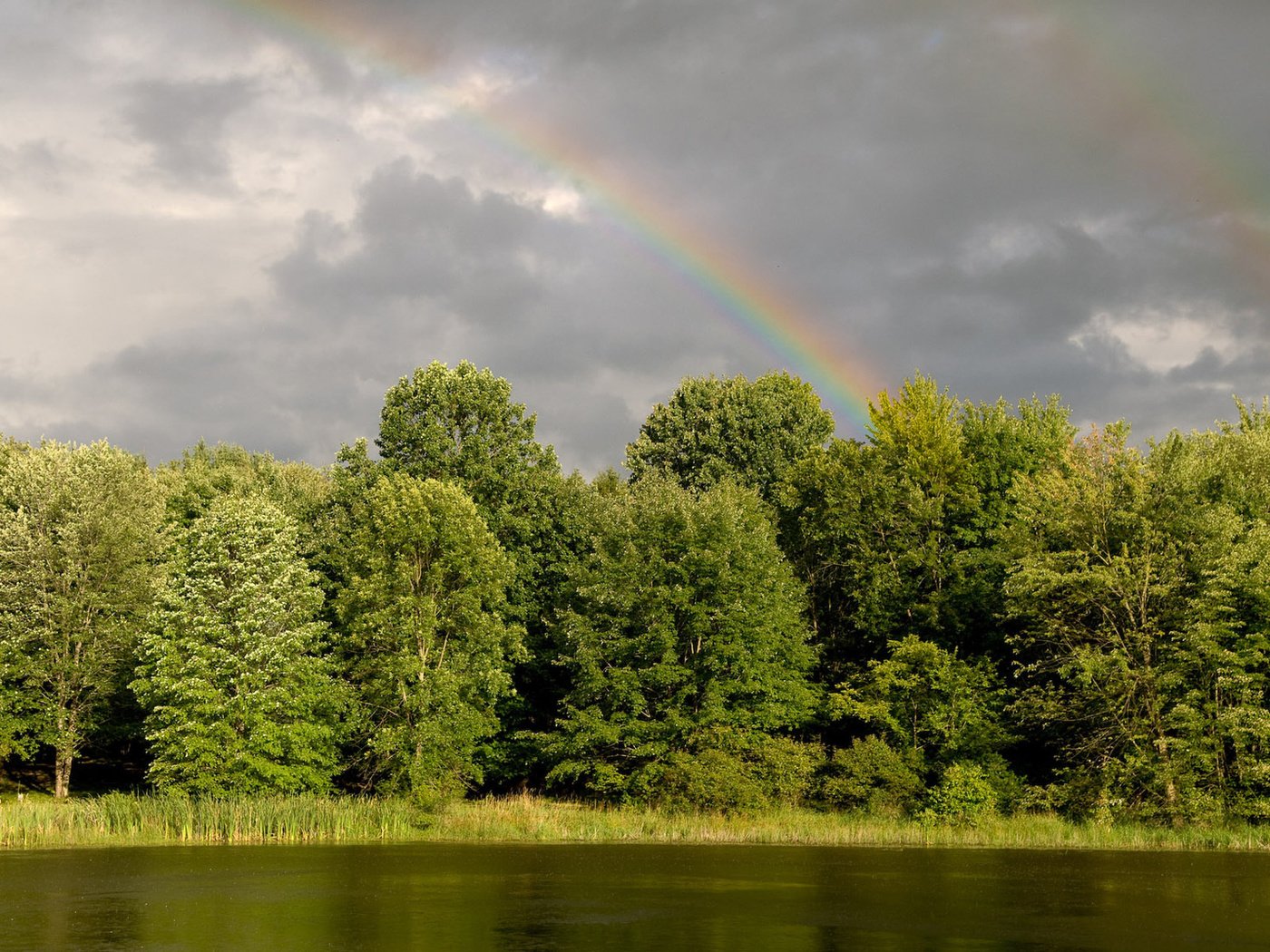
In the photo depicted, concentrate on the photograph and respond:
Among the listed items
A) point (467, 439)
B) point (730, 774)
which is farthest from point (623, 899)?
point (467, 439)

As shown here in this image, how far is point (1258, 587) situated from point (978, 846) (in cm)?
1561

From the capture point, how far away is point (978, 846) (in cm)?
5116

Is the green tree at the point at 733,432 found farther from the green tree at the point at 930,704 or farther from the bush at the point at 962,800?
the bush at the point at 962,800

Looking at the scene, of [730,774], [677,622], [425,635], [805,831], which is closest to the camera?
[805,831]

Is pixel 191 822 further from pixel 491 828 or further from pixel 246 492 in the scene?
pixel 246 492

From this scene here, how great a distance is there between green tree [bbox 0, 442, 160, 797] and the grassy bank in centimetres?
1498

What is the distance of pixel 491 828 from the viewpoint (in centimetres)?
5438

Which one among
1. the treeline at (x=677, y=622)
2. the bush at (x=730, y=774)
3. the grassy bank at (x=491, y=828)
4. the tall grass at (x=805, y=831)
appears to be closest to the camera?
the grassy bank at (x=491, y=828)

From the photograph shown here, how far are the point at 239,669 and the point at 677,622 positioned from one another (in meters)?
21.5

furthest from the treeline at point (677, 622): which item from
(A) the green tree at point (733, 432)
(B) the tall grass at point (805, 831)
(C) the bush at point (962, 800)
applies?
(A) the green tree at point (733, 432)

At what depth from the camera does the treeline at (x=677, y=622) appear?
2174 inches

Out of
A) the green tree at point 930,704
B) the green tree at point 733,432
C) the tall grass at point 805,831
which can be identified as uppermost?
the green tree at point 733,432

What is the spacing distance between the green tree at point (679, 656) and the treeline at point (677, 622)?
190mm

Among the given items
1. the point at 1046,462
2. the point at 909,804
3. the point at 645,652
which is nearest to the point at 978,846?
the point at 909,804
